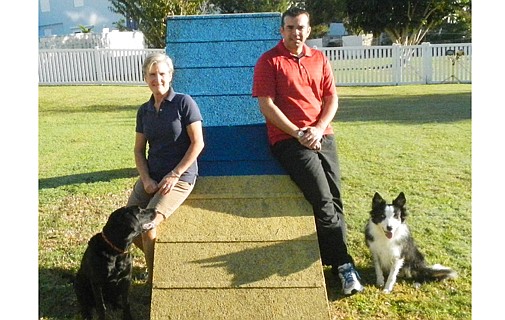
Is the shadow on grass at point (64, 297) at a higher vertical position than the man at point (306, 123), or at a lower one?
lower

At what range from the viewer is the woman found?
3711mm

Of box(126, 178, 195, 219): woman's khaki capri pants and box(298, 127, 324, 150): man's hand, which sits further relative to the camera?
box(298, 127, 324, 150): man's hand

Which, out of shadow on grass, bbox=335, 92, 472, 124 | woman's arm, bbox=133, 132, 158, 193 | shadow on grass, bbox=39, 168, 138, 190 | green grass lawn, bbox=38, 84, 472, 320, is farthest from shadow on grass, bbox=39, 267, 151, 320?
shadow on grass, bbox=335, 92, 472, 124

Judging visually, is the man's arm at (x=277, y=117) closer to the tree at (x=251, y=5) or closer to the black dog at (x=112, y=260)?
the black dog at (x=112, y=260)

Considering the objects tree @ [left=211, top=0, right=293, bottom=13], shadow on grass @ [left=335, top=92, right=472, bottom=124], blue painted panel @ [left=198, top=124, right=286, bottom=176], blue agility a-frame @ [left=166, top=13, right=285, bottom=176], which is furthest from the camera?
tree @ [left=211, top=0, right=293, bottom=13]

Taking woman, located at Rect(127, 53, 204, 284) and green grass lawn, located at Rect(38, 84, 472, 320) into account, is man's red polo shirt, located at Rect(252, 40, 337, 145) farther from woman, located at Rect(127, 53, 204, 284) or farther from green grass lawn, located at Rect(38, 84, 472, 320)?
green grass lawn, located at Rect(38, 84, 472, 320)

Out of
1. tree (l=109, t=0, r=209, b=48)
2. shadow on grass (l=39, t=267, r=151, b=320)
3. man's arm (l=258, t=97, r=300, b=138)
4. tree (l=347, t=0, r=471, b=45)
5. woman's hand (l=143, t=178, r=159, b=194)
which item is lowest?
shadow on grass (l=39, t=267, r=151, b=320)

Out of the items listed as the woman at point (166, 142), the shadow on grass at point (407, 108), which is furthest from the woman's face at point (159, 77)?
the shadow on grass at point (407, 108)

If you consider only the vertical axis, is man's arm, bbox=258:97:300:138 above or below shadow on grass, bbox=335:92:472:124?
above

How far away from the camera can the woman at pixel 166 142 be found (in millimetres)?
3711

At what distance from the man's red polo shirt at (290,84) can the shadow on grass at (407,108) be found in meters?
6.90

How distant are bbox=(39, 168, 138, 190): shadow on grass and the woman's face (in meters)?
3.56

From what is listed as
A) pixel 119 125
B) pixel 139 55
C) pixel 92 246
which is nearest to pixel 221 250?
pixel 92 246

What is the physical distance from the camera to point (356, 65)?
18.2m
